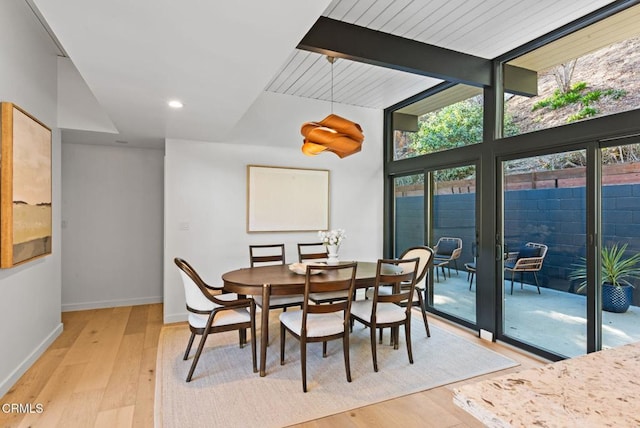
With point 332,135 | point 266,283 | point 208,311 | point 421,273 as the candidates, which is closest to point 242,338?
point 208,311

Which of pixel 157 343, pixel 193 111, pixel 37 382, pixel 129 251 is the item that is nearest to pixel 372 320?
pixel 157 343

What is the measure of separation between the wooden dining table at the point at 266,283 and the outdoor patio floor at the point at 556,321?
51.2 inches

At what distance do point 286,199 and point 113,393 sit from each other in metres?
2.91

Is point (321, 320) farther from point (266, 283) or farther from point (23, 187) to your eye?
point (23, 187)

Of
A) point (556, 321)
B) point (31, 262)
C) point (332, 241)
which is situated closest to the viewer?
point (31, 262)

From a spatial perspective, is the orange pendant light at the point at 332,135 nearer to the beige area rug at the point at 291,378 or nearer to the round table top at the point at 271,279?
the round table top at the point at 271,279

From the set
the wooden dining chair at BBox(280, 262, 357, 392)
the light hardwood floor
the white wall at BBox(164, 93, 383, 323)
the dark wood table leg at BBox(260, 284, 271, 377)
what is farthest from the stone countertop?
the white wall at BBox(164, 93, 383, 323)

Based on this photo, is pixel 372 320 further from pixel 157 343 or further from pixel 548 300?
pixel 157 343

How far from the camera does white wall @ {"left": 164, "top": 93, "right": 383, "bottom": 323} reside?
13.8 feet

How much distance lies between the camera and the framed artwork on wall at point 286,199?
4.57 metres

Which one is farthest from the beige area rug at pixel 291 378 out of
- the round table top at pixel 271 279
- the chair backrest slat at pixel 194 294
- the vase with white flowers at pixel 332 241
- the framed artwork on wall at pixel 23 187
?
the framed artwork on wall at pixel 23 187

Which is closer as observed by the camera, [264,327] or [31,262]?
[264,327]

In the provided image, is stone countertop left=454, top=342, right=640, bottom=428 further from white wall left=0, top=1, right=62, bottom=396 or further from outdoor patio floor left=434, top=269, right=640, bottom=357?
white wall left=0, top=1, right=62, bottom=396

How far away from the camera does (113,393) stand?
2.53m
